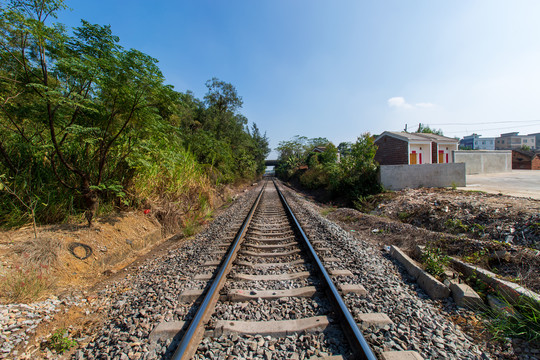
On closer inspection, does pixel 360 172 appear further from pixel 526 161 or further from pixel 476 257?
pixel 526 161

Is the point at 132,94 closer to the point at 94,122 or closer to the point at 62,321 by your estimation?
the point at 94,122

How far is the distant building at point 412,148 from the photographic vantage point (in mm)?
19234

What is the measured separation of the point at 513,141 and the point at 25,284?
12754 cm

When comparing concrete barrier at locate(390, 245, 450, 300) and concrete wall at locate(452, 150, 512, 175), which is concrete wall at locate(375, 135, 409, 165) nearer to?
concrete wall at locate(452, 150, 512, 175)

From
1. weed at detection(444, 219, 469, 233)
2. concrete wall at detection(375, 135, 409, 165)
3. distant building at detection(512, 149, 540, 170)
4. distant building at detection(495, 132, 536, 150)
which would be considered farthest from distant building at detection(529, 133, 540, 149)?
weed at detection(444, 219, 469, 233)

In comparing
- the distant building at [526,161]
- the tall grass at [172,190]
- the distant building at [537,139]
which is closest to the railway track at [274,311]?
the tall grass at [172,190]

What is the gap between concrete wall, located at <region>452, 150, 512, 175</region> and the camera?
874 inches

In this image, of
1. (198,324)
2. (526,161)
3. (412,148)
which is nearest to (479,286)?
(198,324)

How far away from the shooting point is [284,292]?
291cm

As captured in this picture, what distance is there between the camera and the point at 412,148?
19422mm

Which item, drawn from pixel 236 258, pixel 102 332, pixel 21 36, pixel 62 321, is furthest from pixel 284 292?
pixel 21 36

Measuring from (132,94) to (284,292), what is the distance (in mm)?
4094

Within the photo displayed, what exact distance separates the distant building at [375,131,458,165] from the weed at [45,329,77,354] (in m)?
21.0

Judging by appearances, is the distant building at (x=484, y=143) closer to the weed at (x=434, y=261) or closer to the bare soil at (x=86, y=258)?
the weed at (x=434, y=261)
